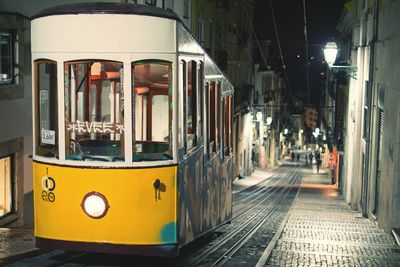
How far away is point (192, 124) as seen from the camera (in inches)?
329

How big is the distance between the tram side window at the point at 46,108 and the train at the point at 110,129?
0.01m

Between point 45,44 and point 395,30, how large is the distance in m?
8.33

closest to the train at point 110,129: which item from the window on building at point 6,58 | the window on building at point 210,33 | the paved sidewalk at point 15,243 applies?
the paved sidewalk at point 15,243

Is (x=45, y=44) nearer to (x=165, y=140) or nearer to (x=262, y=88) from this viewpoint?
(x=165, y=140)

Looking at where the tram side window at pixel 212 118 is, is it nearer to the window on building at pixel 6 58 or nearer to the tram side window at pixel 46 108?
the tram side window at pixel 46 108

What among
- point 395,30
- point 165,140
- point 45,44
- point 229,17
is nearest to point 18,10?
point 45,44

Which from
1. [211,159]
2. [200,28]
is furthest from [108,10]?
[200,28]

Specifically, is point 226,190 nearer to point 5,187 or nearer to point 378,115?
point 5,187

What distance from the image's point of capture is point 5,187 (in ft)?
39.2

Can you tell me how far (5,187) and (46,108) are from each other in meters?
4.83

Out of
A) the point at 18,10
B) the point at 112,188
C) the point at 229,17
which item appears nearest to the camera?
the point at 112,188

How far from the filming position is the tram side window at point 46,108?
751 cm

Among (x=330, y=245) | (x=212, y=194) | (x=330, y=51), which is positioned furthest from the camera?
(x=330, y=51)

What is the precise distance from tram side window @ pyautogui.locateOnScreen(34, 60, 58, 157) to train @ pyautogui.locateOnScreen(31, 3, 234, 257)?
0.5 inches
